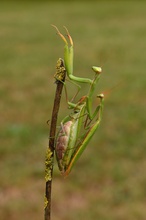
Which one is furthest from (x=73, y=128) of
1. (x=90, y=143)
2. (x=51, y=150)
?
(x=90, y=143)

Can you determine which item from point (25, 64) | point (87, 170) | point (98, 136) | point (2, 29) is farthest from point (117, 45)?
point (87, 170)

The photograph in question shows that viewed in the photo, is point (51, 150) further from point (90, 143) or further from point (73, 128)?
point (90, 143)

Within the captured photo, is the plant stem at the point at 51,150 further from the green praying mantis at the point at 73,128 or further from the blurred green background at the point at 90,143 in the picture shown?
the blurred green background at the point at 90,143

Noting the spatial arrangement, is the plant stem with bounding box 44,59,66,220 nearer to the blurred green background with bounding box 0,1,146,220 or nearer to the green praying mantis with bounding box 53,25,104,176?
the green praying mantis with bounding box 53,25,104,176

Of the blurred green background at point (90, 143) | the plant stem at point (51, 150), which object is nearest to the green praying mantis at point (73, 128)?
the plant stem at point (51, 150)

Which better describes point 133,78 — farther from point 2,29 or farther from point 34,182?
point 2,29

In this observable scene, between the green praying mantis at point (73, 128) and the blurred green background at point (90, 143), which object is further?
the blurred green background at point (90, 143)
